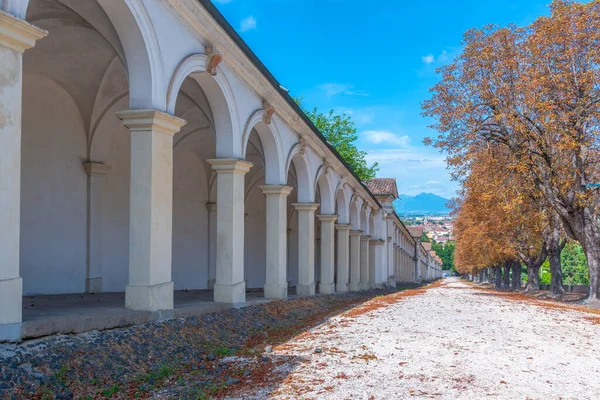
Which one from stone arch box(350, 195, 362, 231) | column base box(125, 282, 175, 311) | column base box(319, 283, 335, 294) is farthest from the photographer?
stone arch box(350, 195, 362, 231)

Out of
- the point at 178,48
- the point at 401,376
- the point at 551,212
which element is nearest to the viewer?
the point at 401,376

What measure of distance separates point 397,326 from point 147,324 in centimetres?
550

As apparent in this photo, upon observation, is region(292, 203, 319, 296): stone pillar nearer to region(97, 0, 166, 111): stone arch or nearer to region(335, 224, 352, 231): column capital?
region(335, 224, 352, 231): column capital

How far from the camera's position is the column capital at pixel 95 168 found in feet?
43.1

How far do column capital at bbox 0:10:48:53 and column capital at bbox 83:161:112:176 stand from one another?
7660 millimetres

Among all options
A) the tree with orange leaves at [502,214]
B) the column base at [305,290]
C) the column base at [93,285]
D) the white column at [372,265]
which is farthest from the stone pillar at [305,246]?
the white column at [372,265]

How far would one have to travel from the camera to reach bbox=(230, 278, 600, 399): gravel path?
5855 millimetres

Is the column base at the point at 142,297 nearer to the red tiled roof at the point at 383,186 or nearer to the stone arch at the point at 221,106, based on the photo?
the stone arch at the point at 221,106

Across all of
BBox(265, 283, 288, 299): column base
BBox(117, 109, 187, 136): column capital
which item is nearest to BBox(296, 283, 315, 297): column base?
BBox(265, 283, 288, 299): column base

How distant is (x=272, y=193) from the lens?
48.4 ft

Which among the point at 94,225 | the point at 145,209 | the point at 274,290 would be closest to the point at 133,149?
the point at 145,209

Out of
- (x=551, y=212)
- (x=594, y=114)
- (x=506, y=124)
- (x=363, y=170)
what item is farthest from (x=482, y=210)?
(x=363, y=170)

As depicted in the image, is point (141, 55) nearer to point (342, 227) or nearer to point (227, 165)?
point (227, 165)

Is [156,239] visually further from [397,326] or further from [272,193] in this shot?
[272,193]
